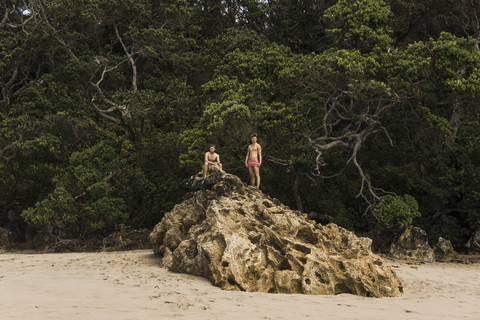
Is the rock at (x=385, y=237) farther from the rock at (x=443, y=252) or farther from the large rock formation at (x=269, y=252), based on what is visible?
the large rock formation at (x=269, y=252)

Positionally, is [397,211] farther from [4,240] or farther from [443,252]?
[4,240]

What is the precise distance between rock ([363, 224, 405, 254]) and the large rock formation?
6059mm

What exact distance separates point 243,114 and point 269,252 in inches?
331

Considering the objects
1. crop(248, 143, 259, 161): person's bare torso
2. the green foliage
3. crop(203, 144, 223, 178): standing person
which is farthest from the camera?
the green foliage

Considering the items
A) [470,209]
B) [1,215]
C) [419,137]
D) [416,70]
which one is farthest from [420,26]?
[1,215]

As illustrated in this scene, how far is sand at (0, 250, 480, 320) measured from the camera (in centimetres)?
623

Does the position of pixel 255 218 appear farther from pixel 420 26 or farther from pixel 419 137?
pixel 420 26

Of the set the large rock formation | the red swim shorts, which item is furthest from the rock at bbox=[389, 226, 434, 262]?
the red swim shorts

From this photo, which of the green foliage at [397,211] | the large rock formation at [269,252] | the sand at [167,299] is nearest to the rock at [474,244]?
the green foliage at [397,211]

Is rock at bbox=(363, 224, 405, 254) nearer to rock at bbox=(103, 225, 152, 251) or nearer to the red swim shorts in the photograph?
the red swim shorts

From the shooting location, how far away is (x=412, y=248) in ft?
53.2

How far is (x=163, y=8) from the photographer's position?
2586 cm

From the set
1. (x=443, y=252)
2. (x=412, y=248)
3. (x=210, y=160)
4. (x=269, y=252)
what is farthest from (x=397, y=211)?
(x=269, y=252)

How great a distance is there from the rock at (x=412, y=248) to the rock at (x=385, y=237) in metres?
0.30
